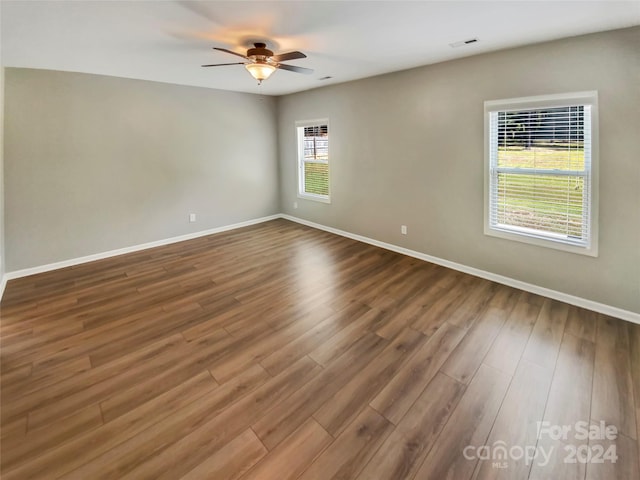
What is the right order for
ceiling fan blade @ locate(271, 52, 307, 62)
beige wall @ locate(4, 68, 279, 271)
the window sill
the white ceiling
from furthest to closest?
beige wall @ locate(4, 68, 279, 271) < the window sill < ceiling fan blade @ locate(271, 52, 307, 62) < the white ceiling

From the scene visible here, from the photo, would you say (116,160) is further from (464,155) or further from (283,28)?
(464,155)

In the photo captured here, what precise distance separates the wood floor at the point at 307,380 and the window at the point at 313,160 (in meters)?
2.78

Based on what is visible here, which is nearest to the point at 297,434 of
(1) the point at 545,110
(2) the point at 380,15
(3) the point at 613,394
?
(3) the point at 613,394

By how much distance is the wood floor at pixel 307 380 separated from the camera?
1639mm

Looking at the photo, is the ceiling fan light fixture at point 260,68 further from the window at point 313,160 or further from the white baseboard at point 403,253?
the white baseboard at point 403,253

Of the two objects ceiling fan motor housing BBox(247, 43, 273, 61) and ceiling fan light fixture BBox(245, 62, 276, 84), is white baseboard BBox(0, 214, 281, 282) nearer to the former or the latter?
ceiling fan light fixture BBox(245, 62, 276, 84)

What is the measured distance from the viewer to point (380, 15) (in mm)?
2504

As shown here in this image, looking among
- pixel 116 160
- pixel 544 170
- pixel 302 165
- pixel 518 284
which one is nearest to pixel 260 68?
pixel 116 160

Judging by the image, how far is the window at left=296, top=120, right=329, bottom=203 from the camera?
5.91m

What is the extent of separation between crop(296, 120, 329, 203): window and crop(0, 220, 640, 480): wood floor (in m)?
2.78

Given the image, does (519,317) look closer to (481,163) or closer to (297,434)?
(481,163)

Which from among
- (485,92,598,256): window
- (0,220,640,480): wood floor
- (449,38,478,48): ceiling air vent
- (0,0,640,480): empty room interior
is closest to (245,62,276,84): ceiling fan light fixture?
(0,0,640,480): empty room interior

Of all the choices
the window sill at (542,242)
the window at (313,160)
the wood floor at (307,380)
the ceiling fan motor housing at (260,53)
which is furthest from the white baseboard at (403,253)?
the ceiling fan motor housing at (260,53)

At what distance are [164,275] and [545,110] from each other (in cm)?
479
